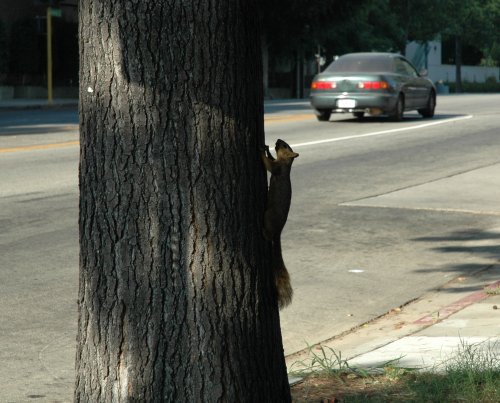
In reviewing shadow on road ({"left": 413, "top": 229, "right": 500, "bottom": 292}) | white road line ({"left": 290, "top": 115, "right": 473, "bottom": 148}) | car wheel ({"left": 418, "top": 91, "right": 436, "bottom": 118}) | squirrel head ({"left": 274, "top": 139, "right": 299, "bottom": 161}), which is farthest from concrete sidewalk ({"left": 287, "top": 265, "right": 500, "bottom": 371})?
car wheel ({"left": 418, "top": 91, "right": 436, "bottom": 118})

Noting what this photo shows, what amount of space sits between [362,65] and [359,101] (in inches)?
48.7

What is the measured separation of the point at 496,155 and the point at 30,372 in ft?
43.5

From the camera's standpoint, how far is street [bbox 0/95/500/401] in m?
6.94

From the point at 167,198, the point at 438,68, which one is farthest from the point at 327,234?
the point at 438,68

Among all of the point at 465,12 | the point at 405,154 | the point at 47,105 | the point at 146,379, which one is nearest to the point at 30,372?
the point at 146,379

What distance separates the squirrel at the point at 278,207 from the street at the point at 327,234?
179cm

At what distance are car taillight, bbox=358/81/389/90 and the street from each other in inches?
141

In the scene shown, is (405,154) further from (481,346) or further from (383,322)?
(481,346)

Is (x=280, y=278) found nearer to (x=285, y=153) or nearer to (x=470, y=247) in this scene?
(x=285, y=153)

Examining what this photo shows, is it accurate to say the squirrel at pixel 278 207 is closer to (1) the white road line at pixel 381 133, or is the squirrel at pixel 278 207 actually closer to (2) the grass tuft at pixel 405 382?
(2) the grass tuft at pixel 405 382

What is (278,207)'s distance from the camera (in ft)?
13.6

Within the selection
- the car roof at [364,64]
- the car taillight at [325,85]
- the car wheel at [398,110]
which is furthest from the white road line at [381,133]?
the car taillight at [325,85]

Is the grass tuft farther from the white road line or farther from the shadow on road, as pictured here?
the white road line

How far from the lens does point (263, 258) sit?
4109 millimetres
